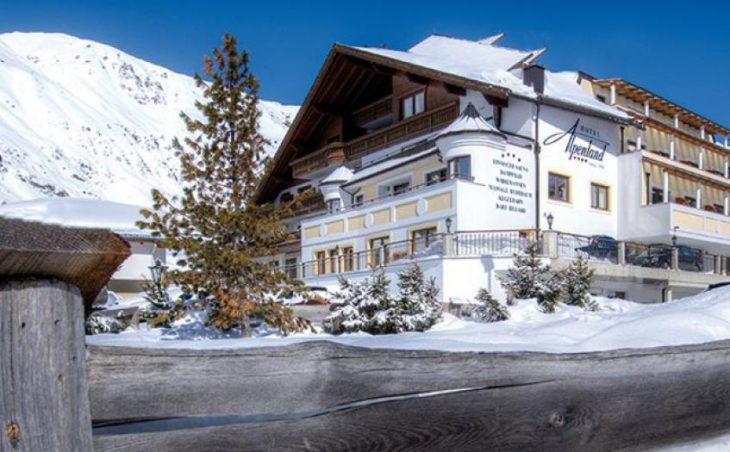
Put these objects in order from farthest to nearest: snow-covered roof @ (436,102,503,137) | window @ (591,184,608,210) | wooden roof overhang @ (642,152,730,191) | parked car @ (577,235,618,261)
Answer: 1. wooden roof overhang @ (642,152,730,191)
2. window @ (591,184,608,210)
3. snow-covered roof @ (436,102,503,137)
4. parked car @ (577,235,618,261)

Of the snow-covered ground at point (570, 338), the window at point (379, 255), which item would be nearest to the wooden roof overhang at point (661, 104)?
the window at point (379, 255)

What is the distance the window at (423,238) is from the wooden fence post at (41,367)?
21.4 m

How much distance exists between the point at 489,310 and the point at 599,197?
14476 millimetres

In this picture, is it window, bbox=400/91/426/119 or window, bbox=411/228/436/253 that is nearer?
window, bbox=411/228/436/253

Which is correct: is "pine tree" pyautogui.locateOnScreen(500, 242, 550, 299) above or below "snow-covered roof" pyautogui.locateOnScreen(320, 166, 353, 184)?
below

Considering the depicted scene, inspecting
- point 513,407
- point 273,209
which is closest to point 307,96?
point 273,209

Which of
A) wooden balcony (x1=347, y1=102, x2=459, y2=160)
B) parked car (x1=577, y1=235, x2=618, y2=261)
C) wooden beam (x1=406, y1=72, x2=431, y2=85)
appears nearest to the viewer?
parked car (x1=577, y1=235, x2=618, y2=261)

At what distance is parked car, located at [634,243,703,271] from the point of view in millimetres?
25308

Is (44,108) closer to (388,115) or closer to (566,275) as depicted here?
(388,115)

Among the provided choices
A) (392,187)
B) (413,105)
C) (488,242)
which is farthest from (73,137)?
(488,242)

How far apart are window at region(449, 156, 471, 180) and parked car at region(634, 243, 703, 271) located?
7.12 m

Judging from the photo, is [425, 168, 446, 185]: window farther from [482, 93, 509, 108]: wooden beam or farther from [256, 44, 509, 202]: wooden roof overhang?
[256, 44, 509, 202]: wooden roof overhang

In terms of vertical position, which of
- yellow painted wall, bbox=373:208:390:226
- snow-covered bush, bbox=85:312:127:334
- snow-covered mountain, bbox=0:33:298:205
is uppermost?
snow-covered mountain, bbox=0:33:298:205

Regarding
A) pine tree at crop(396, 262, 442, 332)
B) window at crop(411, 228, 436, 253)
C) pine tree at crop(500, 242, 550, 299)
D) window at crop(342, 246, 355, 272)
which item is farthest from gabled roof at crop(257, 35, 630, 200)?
pine tree at crop(396, 262, 442, 332)
